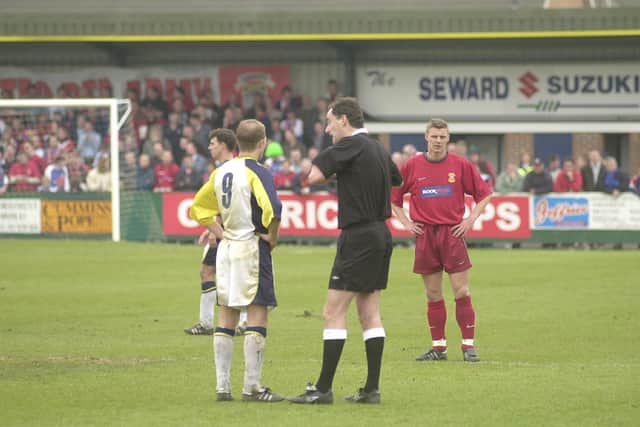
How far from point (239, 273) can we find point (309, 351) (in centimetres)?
345

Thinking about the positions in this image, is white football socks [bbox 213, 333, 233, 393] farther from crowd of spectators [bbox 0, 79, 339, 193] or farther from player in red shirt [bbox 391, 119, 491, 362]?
crowd of spectators [bbox 0, 79, 339, 193]

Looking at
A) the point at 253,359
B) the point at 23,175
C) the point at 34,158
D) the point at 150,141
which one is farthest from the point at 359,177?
the point at 150,141

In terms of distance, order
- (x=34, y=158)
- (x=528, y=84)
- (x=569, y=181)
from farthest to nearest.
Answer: (x=528, y=84) → (x=34, y=158) → (x=569, y=181)

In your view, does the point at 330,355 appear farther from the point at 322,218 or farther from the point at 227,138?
the point at 322,218

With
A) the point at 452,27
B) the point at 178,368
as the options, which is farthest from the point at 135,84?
the point at 178,368

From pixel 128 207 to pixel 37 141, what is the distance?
3.11m

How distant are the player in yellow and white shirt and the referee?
0.43m

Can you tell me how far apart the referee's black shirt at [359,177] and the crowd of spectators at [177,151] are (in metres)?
17.2

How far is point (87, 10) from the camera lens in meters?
38.3

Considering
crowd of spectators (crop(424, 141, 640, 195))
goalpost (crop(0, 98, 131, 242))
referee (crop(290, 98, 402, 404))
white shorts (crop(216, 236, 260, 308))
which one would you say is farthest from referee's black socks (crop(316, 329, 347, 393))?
goalpost (crop(0, 98, 131, 242))

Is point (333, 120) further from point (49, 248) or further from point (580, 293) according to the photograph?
point (49, 248)

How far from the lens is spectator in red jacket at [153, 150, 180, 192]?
29344 millimetres

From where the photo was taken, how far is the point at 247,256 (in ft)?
29.9

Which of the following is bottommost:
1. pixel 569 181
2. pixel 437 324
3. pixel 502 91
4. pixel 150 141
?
pixel 437 324
